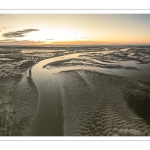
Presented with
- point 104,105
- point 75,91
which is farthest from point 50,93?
point 104,105

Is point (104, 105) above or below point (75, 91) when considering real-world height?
below

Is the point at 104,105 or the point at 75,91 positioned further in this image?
the point at 75,91

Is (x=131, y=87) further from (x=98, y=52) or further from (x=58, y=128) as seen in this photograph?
(x=58, y=128)

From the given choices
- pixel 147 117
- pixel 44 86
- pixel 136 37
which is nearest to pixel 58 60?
pixel 44 86

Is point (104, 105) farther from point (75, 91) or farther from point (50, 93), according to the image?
point (50, 93)

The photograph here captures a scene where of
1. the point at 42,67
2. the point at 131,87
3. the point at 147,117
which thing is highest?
the point at 42,67

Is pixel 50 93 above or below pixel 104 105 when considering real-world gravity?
above
